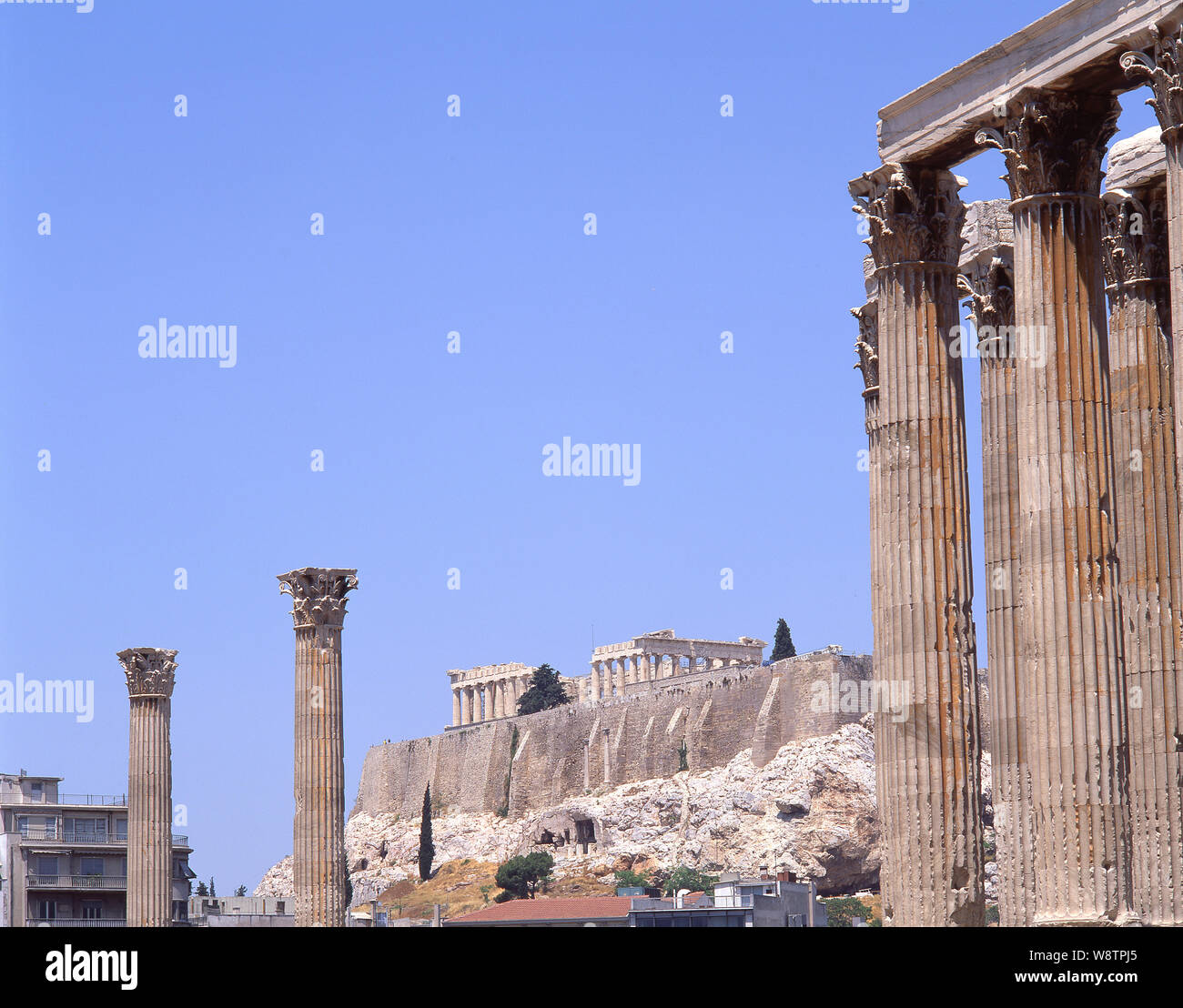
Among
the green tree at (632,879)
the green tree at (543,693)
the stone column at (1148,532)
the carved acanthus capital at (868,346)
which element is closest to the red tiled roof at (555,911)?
the green tree at (632,879)

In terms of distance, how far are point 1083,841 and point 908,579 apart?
3.46 m

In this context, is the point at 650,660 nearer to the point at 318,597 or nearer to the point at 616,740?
the point at 616,740

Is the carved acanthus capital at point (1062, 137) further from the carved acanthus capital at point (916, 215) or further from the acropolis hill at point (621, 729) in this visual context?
the acropolis hill at point (621, 729)

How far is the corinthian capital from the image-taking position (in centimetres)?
3353

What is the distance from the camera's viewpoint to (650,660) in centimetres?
13238

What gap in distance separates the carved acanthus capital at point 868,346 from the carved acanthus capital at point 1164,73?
7.30 metres

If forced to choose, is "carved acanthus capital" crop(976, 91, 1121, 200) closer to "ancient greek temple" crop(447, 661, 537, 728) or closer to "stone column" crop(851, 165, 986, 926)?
"stone column" crop(851, 165, 986, 926)

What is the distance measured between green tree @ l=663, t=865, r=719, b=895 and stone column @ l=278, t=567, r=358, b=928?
66.8 metres

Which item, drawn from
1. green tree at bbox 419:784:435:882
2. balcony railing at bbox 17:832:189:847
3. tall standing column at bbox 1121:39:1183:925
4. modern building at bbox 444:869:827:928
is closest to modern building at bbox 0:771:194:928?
balcony railing at bbox 17:832:189:847

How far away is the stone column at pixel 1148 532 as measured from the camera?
1719 centimetres

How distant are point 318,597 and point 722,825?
7093 cm

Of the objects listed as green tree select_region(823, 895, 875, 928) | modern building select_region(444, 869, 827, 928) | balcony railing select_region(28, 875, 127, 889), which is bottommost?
green tree select_region(823, 895, 875, 928)

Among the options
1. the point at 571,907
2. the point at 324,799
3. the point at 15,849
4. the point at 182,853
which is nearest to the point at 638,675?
the point at 571,907

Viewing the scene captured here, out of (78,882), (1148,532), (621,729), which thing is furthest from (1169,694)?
(621,729)
